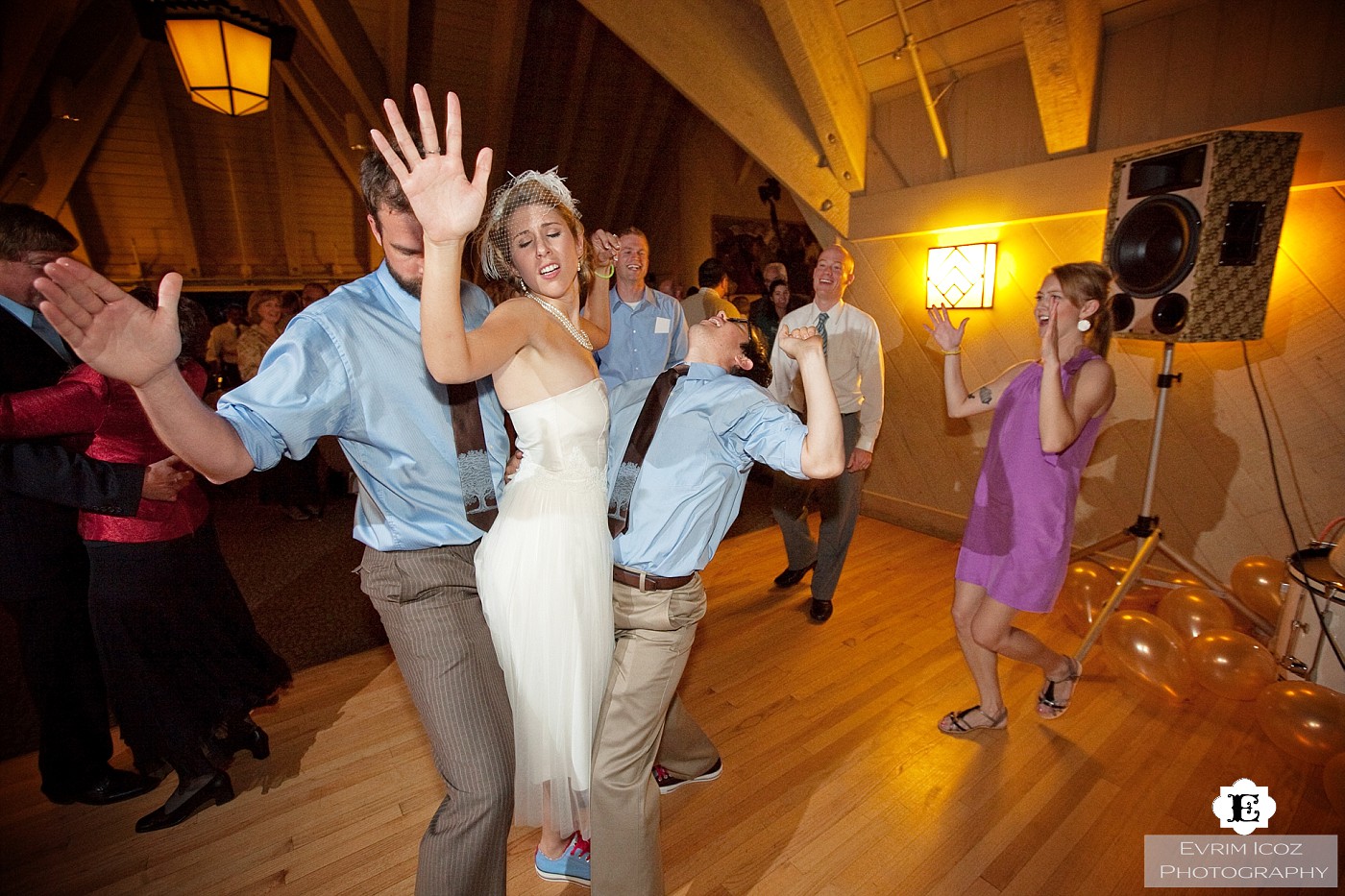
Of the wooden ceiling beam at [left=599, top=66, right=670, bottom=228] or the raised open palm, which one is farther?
the wooden ceiling beam at [left=599, top=66, right=670, bottom=228]

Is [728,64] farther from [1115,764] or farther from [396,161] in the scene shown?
[1115,764]

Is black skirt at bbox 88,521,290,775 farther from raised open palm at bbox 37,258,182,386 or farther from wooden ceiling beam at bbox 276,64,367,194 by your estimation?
wooden ceiling beam at bbox 276,64,367,194

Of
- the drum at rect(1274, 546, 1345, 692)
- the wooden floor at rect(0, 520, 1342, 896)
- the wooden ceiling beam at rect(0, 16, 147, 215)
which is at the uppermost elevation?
the wooden ceiling beam at rect(0, 16, 147, 215)

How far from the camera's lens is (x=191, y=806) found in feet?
7.08

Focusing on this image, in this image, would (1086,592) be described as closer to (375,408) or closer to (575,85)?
(375,408)

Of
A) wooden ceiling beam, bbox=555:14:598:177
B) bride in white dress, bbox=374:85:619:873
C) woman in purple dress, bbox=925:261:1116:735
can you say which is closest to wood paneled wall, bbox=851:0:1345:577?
woman in purple dress, bbox=925:261:1116:735

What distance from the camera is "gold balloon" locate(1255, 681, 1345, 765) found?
2047 mm

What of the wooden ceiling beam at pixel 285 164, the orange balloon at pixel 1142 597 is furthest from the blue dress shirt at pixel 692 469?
the wooden ceiling beam at pixel 285 164

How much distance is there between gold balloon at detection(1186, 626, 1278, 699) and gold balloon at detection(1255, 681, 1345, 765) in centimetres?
24

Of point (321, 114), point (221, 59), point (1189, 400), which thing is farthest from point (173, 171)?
point (1189, 400)

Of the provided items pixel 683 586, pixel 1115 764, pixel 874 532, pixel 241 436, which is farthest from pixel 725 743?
pixel 874 532

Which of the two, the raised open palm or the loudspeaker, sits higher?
the loudspeaker

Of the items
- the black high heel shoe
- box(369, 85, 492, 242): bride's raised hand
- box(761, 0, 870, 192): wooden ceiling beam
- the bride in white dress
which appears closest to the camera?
box(369, 85, 492, 242): bride's raised hand

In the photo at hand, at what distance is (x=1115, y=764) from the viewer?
2.31 metres
